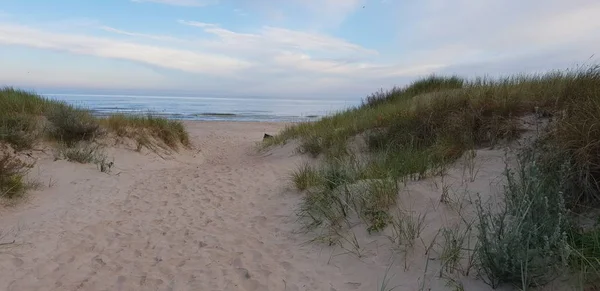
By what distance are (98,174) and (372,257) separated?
6080 mm

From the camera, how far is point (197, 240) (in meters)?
4.46

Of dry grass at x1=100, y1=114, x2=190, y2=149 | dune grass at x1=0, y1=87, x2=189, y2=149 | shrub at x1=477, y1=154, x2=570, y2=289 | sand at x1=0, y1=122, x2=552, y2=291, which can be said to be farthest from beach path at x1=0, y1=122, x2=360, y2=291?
dry grass at x1=100, y1=114, x2=190, y2=149

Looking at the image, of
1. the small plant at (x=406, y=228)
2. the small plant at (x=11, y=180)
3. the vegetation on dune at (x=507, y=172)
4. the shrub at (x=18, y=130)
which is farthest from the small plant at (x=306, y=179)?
the shrub at (x=18, y=130)

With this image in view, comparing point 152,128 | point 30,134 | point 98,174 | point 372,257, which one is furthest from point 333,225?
point 152,128

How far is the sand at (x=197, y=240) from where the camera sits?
3.40 m

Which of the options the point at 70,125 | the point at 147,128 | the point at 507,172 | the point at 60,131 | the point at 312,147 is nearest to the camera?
the point at 507,172

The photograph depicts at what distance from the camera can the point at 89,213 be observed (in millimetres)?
5414

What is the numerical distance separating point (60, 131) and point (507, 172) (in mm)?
9236

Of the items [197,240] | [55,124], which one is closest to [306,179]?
[197,240]

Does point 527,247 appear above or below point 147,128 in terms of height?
below

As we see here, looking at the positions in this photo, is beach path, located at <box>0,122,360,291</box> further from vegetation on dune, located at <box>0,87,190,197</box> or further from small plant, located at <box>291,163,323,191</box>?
vegetation on dune, located at <box>0,87,190,197</box>

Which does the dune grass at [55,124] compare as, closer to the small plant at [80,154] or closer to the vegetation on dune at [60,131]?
the vegetation on dune at [60,131]

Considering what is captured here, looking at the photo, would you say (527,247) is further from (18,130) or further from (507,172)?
(18,130)

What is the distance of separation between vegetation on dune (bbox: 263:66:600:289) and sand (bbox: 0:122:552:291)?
0.28 meters
